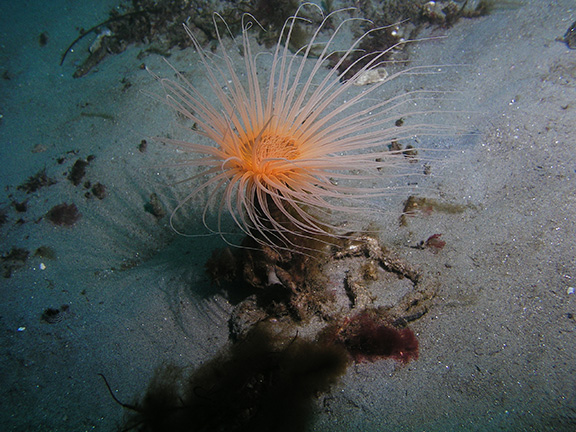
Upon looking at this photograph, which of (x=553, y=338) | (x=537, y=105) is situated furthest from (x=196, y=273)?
(x=537, y=105)

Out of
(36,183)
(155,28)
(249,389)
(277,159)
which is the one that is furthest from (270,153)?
(155,28)

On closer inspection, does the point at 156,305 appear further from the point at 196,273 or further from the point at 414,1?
the point at 414,1

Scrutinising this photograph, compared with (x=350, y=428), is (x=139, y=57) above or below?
above

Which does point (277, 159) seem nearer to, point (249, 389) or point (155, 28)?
point (249, 389)

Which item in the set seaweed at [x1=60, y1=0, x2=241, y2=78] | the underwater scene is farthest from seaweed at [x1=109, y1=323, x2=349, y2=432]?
seaweed at [x1=60, y1=0, x2=241, y2=78]

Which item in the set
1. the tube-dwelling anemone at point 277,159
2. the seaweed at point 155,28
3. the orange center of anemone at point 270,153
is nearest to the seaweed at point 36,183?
the seaweed at point 155,28

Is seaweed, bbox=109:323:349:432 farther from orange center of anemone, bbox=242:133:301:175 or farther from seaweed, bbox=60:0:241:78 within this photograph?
seaweed, bbox=60:0:241:78

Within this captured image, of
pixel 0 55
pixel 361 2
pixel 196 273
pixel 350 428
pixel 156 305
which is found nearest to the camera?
pixel 350 428
